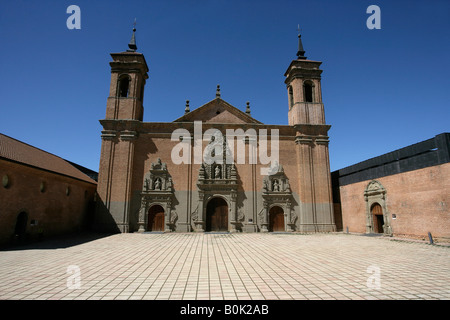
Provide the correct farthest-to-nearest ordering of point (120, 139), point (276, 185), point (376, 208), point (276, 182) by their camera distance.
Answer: point (276, 182)
point (276, 185)
point (120, 139)
point (376, 208)

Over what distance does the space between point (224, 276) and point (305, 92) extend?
23.4 metres

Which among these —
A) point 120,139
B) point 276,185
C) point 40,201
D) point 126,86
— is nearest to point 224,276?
point 40,201

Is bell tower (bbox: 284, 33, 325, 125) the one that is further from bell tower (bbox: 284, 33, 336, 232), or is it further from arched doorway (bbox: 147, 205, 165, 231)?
arched doorway (bbox: 147, 205, 165, 231)

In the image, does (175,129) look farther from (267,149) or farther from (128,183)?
(267,149)

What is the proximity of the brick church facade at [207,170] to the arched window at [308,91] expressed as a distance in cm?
120

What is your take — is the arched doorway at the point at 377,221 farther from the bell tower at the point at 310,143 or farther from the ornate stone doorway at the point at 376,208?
the bell tower at the point at 310,143

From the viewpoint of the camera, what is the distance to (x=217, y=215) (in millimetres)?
21828

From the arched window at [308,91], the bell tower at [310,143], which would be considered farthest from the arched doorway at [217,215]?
the arched window at [308,91]

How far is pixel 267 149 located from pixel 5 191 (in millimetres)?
19603

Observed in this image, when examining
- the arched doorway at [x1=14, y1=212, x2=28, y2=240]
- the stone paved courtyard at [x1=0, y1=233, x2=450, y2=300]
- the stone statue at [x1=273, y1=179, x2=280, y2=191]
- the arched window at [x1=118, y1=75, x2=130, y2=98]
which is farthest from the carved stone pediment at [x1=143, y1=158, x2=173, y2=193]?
the stone paved courtyard at [x1=0, y1=233, x2=450, y2=300]

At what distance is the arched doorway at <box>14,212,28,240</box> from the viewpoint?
1381cm

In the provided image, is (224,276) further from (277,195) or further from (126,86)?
(126,86)

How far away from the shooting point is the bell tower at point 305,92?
79.0 feet
